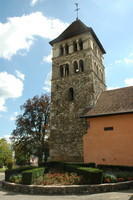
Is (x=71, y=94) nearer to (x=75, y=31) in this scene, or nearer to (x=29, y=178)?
(x=75, y=31)

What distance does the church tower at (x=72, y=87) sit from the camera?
56.6ft

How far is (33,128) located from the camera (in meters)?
24.5

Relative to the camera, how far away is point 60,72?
2091 cm

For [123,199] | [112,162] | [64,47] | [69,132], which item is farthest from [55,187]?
[64,47]

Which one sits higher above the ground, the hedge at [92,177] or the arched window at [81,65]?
the arched window at [81,65]

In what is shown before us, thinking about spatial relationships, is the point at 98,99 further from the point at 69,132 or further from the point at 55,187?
the point at 55,187

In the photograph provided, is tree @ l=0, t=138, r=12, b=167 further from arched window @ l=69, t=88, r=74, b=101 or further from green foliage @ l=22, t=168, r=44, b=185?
green foliage @ l=22, t=168, r=44, b=185

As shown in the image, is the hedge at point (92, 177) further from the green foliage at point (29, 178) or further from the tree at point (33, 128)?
the tree at point (33, 128)

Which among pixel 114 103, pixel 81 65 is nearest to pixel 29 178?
pixel 114 103

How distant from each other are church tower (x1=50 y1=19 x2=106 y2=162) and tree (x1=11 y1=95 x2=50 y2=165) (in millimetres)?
5945

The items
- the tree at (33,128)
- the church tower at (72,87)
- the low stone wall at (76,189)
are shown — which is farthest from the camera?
the tree at (33,128)

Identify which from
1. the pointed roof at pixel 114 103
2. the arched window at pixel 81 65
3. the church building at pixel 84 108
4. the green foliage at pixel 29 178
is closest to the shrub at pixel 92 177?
the green foliage at pixel 29 178

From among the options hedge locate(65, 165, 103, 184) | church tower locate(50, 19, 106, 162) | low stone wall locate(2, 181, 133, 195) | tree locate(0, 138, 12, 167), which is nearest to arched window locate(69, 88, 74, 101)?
church tower locate(50, 19, 106, 162)

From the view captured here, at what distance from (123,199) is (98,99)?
12.5 meters
